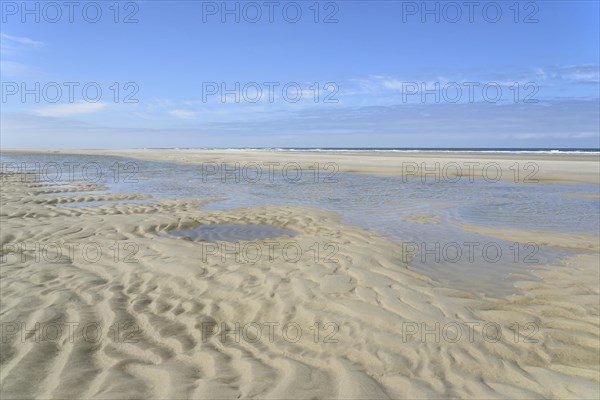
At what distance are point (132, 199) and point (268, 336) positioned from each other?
11379mm

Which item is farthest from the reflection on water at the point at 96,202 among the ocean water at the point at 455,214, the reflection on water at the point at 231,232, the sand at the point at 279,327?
the sand at the point at 279,327

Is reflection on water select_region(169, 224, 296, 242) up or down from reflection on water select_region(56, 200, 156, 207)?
down

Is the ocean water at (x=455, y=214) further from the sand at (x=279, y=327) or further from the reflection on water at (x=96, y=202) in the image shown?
the reflection on water at (x=96, y=202)

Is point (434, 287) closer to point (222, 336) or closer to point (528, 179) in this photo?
point (222, 336)

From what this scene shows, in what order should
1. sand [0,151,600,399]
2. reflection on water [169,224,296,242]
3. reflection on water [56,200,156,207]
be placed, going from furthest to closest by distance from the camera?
reflection on water [56,200,156,207], reflection on water [169,224,296,242], sand [0,151,600,399]

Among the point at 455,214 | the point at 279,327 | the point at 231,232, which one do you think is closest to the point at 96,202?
the point at 231,232

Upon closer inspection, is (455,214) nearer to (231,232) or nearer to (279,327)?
(231,232)

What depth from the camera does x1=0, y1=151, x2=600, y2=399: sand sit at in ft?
10.5

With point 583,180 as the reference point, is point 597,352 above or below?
below

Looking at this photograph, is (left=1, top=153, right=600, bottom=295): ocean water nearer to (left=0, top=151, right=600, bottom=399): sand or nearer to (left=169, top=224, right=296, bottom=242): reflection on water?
(left=0, top=151, right=600, bottom=399): sand

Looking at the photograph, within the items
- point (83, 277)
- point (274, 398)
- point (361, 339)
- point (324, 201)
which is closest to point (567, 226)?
point (324, 201)

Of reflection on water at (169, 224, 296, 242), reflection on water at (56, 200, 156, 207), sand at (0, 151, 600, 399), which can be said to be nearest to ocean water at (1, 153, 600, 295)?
sand at (0, 151, 600, 399)

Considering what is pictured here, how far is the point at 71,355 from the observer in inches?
140

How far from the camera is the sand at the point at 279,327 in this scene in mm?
3215
